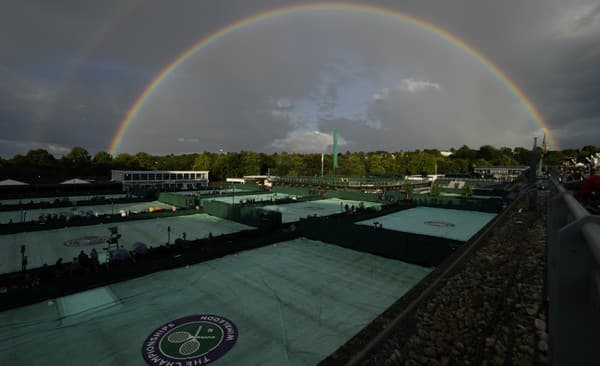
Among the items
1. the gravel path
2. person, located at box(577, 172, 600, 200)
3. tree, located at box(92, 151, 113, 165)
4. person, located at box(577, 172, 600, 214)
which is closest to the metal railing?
the gravel path

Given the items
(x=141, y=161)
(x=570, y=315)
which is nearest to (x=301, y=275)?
(x=570, y=315)

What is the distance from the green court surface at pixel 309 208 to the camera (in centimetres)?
4744

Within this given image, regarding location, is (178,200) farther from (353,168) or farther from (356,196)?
(353,168)

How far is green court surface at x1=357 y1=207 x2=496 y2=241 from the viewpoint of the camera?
3412cm

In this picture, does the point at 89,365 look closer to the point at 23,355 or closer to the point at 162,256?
the point at 23,355

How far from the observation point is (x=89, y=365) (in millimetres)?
11820

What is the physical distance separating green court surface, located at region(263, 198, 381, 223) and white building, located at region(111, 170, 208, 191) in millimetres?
45636

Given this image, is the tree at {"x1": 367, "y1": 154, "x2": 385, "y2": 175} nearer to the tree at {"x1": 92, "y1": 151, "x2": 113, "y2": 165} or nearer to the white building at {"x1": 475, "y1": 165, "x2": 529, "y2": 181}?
the white building at {"x1": 475, "y1": 165, "x2": 529, "y2": 181}

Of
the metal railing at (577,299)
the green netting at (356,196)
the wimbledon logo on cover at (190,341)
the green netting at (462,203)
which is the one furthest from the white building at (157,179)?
the metal railing at (577,299)

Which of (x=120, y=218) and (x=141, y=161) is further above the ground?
(x=141, y=161)

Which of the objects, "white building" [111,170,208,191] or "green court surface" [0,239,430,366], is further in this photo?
"white building" [111,170,208,191]

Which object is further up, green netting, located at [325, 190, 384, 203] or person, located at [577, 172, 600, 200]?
person, located at [577, 172, 600, 200]

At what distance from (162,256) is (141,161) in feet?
455

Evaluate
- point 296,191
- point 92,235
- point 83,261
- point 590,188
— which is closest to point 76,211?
point 92,235
